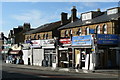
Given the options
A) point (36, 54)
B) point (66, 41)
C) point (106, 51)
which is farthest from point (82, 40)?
point (36, 54)

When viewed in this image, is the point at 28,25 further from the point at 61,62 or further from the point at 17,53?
the point at 61,62

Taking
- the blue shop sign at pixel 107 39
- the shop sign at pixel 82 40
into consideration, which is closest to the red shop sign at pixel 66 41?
the shop sign at pixel 82 40

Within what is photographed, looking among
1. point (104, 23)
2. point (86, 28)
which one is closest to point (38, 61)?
point (86, 28)

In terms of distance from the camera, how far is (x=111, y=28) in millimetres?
35062

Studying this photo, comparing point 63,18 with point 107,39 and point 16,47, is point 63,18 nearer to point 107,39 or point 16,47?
point 16,47

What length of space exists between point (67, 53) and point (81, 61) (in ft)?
11.9

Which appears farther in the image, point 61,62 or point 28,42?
point 28,42

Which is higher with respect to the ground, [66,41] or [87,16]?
[87,16]

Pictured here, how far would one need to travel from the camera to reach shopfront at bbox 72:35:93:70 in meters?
31.9

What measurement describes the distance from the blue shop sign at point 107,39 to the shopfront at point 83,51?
1144 mm

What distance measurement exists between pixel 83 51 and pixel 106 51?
3.39 meters

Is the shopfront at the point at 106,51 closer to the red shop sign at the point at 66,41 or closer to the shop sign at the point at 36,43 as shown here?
the red shop sign at the point at 66,41

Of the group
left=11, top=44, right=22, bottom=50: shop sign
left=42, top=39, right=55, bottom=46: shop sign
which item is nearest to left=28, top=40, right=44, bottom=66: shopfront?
left=42, top=39, right=55, bottom=46: shop sign

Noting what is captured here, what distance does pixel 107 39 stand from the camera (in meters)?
32.2
